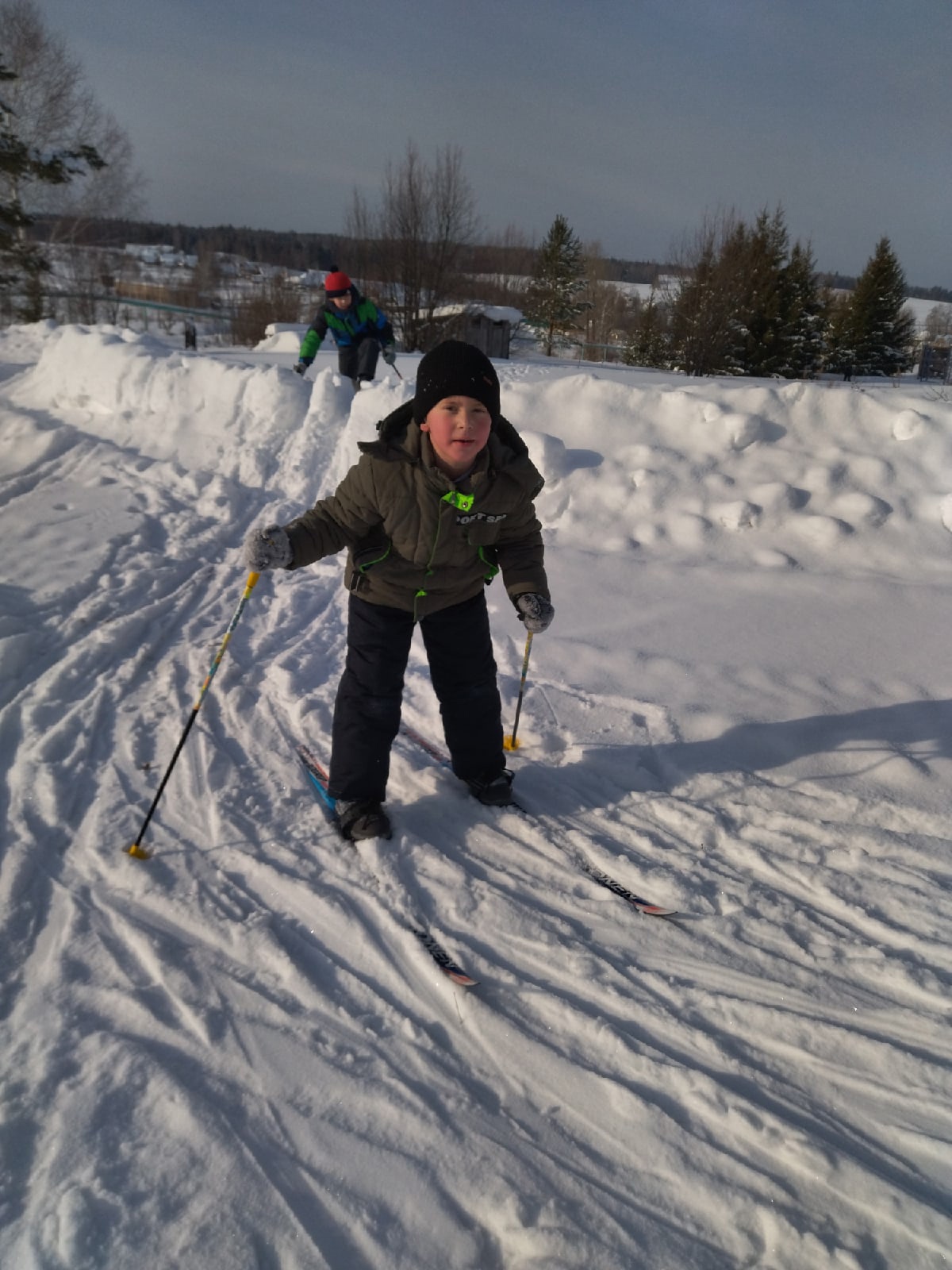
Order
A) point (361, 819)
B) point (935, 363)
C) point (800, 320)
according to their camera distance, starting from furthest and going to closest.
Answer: point (935, 363) < point (800, 320) < point (361, 819)

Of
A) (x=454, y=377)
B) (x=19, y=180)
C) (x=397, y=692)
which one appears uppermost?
(x=19, y=180)

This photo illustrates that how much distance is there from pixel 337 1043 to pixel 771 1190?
3.69ft

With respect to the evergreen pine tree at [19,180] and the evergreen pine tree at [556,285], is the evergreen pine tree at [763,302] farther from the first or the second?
the evergreen pine tree at [19,180]


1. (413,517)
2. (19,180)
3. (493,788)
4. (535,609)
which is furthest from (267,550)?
(19,180)

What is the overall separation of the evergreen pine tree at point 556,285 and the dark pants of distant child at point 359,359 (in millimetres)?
27754

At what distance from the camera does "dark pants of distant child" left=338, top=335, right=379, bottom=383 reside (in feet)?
30.8

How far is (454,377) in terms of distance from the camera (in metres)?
2.61

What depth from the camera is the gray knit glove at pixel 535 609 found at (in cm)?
304

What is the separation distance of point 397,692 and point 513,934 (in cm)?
102

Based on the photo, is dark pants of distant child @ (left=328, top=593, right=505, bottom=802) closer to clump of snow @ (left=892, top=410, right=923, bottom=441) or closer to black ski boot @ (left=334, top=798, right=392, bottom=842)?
black ski boot @ (left=334, top=798, right=392, bottom=842)

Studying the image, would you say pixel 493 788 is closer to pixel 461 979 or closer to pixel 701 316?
pixel 461 979

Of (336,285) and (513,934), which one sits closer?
(513,934)

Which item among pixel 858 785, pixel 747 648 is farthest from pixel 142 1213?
pixel 747 648

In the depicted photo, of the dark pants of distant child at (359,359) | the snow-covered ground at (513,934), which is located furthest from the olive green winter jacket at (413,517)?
the dark pants of distant child at (359,359)
